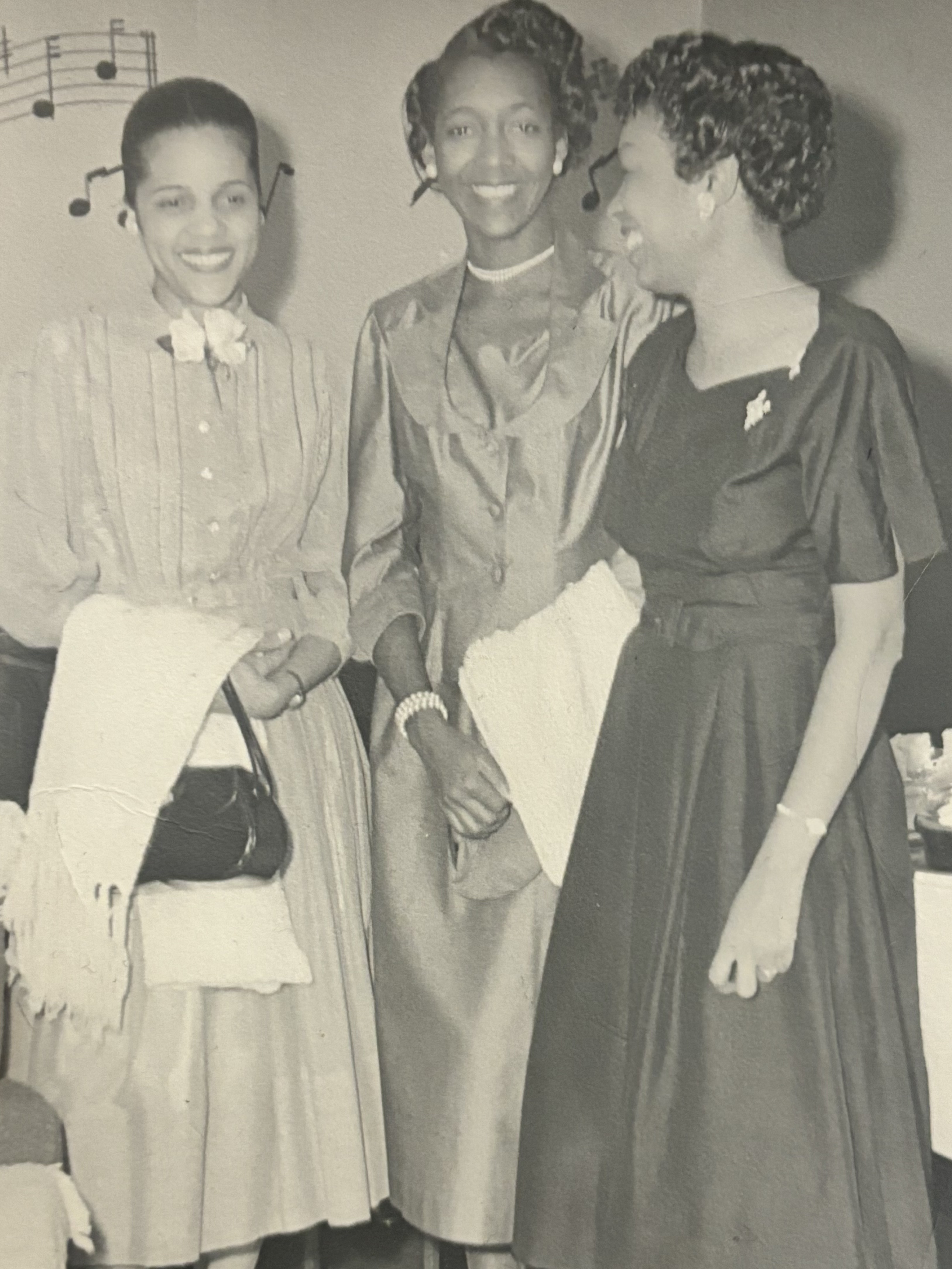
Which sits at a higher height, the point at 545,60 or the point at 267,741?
the point at 545,60

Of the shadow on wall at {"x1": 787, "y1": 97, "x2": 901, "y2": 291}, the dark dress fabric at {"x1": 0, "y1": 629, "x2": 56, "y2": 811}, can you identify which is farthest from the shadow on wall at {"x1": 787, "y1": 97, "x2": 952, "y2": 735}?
the dark dress fabric at {"x1": 0, "y1": 629, "x2": 56, "y2": 811}

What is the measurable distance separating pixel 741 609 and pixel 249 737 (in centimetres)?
68

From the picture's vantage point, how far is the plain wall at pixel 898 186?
2.04 m

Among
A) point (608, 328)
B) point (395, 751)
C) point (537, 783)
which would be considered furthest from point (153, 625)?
point (608, 328)

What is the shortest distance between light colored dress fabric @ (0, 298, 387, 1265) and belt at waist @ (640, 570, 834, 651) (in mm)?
455

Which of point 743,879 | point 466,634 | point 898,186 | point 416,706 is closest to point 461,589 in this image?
point 466,634

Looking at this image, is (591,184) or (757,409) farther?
(591,184)

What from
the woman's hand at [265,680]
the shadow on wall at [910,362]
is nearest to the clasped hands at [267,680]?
the woman's hand at [265,680]

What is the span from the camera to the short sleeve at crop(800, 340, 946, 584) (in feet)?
6.35

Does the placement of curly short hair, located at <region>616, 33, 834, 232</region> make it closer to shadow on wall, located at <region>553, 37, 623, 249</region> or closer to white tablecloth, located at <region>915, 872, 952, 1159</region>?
shadow on wall, located at <region>553, 37, 623, 249</region>

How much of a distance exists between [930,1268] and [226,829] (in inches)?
42.4

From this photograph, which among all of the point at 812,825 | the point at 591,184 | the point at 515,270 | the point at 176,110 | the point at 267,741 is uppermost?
the point at 176,110

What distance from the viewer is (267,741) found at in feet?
6.91

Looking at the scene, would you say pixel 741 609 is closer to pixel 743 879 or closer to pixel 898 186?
pixel 743 879
